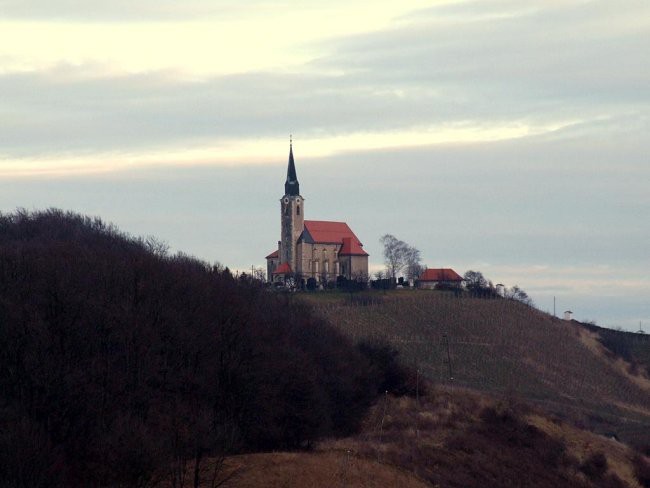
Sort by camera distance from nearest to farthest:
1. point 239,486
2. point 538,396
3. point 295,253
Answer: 1. point 239,486
2. point 538,396
3. point 295,253

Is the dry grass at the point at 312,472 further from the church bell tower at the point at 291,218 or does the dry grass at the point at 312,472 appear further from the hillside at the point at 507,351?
the church bell tower at the point at 291,218

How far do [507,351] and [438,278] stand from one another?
49069 millimetres

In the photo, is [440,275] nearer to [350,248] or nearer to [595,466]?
[350,248]

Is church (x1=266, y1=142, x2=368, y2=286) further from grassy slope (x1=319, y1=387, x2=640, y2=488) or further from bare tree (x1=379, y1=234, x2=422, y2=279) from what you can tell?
grassy slope (x1=319, y1=387, x2=640, y2=488)

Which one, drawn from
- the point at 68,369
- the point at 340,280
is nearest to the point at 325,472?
the point at 68,369

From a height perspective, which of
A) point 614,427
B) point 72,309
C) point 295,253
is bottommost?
point 614,427

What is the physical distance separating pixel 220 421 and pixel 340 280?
10968 cm

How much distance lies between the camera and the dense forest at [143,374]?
3831 centimetres

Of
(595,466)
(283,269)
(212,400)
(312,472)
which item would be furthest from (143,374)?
Result: (283,269)

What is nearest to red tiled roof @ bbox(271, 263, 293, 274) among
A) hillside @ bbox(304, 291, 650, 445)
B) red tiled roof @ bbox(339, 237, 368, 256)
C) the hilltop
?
red tiled roof @ bbox(339, 237, 368, 256)

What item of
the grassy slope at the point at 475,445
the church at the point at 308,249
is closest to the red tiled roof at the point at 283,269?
the church at the point at 308,249

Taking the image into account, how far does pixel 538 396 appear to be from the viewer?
104 m

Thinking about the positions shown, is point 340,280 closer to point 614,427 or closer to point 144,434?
point 614,427

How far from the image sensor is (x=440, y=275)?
171m
